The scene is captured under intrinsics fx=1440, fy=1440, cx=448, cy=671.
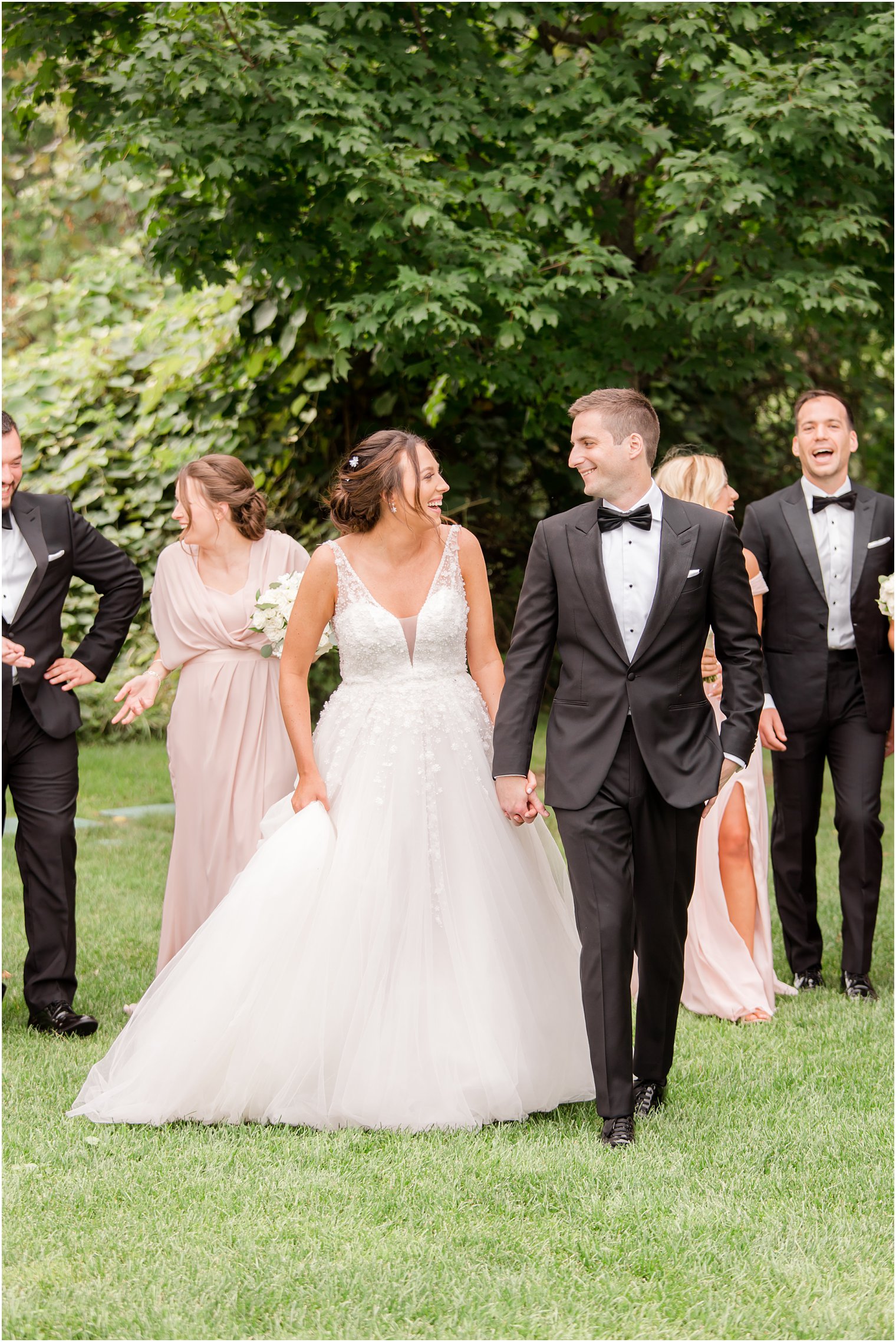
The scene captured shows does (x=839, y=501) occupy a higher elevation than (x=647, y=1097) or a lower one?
higher

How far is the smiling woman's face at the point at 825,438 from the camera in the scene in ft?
20.3

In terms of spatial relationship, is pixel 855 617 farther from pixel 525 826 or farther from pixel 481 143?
pixel 481 143

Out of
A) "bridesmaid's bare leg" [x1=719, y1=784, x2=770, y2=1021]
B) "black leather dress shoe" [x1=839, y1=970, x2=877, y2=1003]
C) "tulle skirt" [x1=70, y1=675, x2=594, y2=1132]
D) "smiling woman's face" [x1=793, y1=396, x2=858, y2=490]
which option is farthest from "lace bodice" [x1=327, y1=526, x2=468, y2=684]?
"black leather dress shoe" [x1=839, y1=970, x2=877, y2=1003]

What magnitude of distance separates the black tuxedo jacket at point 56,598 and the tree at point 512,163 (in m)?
3.86

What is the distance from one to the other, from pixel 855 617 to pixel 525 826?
2.18m

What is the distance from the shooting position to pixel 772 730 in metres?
6.22

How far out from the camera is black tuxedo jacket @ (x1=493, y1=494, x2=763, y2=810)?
14.2 ft

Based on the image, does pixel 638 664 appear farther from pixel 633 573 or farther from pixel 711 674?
pixel 711 674

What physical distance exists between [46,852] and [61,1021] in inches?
26.6

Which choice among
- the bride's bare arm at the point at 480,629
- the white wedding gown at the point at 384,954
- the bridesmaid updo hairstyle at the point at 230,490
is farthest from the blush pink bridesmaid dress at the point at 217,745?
the bride's bare arm at the point at 480,629

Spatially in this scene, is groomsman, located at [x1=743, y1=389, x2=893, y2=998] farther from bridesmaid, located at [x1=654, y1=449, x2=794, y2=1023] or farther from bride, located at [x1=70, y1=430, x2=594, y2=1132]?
bride, located at [x1=70, y1=430, x2=594, y2=1132]

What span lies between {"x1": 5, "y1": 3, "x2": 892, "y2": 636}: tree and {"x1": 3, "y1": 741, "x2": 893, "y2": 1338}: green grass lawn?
609 centimetres

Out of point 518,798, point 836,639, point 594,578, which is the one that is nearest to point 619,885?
point 518,798

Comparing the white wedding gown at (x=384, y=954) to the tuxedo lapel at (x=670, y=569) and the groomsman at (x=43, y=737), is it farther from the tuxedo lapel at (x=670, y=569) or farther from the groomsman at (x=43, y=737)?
the groomsman at (x=43, y=737)
